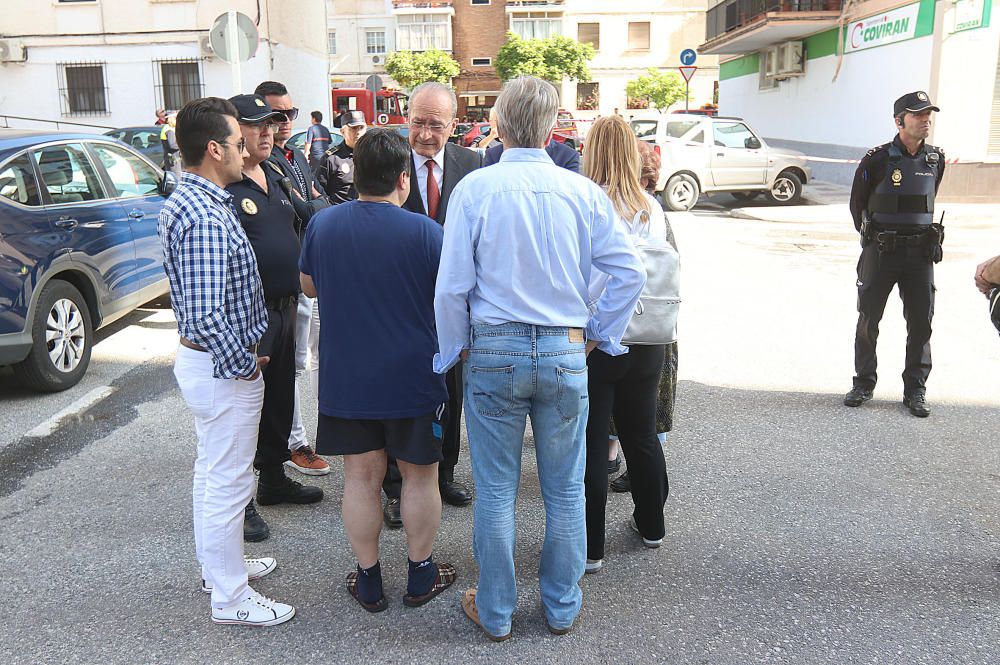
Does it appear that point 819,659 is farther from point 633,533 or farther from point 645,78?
point 645,78

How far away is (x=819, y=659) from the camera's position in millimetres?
2941

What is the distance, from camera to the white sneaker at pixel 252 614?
3.17 metres

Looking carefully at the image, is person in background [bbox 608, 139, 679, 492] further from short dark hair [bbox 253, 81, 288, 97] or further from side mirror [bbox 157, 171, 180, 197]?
side mirror [bbox 157, 171, 180, 197]

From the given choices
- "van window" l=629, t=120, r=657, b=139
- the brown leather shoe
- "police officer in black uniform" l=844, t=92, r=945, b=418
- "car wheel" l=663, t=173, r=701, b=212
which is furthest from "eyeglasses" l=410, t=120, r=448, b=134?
"van window" l=629, t=120, r=657, b=139

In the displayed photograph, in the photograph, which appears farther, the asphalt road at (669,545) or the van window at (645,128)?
the van window at (645,128)

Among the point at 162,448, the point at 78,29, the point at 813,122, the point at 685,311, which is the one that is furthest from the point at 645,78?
the point at 162,448

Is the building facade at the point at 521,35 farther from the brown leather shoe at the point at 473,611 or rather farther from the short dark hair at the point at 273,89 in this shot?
the brown leather shoe at the point at 473,611

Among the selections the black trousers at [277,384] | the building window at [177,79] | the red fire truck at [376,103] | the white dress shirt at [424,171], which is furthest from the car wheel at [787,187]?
the red fire truck at [376,103]

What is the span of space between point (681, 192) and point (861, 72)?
22.1 ft

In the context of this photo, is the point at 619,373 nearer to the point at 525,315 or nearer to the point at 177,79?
the point at 525,315

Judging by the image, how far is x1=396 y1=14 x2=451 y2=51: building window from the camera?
5331 cm

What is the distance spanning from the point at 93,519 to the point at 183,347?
1516 mm

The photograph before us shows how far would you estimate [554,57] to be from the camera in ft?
155

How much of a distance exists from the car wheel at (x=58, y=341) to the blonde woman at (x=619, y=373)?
4080 mm
